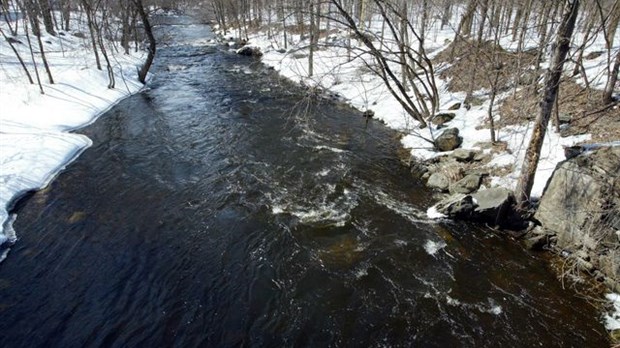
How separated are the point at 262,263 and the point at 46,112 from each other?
14919 mm

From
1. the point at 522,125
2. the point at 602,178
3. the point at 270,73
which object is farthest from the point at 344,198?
the point at 270,73

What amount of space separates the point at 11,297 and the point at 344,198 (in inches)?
337

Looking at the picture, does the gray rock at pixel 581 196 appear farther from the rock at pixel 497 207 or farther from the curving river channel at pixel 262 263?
the curving river channel at pixel 262 263

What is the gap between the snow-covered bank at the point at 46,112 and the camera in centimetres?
1208

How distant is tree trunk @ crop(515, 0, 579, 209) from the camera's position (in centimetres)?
746

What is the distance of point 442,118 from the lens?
16.2 metres

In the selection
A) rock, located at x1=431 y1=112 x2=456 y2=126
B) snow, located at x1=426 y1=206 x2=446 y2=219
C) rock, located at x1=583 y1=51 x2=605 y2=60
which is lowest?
snow, located at x1=426 y1=206 x2=446 y2=219

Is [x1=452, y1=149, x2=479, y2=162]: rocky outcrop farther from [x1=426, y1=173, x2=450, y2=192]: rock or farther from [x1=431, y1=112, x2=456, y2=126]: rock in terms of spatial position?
[x1=431, y1=112, x2=456, y2=126]: rock

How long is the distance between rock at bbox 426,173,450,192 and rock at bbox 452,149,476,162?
4.14 ft

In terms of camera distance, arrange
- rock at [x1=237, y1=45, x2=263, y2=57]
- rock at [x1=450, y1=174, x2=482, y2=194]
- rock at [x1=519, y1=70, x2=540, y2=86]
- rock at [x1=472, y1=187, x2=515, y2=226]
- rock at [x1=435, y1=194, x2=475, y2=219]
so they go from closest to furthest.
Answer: rock at [x1=519, y1=70, x2=540, y2=86], rock at [x1=472, y1=187, x2=515, y2=226], rock at [x1=435, y1=194, x2=475, y2=219], rock at [x1=450, y1=174, x2=482, y2=194], rock at [x1=237, y1=45, x2=263, y2=57]

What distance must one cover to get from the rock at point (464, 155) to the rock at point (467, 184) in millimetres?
1327

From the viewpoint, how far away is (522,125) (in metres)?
13.5

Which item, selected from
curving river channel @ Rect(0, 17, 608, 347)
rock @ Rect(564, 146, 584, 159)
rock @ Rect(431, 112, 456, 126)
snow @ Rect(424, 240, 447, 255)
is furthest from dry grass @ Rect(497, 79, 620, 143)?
curving river channel @ Rect(0, 17, 608, 347)

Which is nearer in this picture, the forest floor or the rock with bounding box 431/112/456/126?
the forest floor
